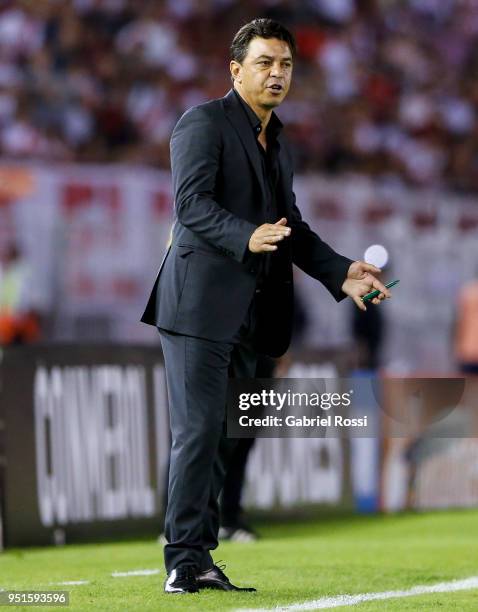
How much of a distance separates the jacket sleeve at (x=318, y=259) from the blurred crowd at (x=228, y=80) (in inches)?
327

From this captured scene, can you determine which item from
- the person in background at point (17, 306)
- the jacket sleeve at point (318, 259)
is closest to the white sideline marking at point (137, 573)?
the jacket sleeve at point (318, 259)

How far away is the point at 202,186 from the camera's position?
179 inches

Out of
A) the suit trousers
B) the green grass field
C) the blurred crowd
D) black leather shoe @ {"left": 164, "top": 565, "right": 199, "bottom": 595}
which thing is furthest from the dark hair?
the blurred crowd

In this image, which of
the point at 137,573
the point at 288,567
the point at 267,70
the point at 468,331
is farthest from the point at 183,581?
the point at 468,331

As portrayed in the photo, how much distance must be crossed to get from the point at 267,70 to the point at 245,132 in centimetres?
23

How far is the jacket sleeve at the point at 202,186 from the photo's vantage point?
14.6ft

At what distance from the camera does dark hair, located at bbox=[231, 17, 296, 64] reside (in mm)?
4672

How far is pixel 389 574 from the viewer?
5.72 m

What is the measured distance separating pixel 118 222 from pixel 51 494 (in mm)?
4103

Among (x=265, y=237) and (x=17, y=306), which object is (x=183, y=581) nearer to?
(x=265, y=237)

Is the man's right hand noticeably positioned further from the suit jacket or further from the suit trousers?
the suit trousers

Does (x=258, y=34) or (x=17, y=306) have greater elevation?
(x=258, y=34)

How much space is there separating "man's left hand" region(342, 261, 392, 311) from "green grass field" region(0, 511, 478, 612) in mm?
1080

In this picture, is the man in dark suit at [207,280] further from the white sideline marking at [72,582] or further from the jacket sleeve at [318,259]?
the white sideline marking at [72,582]
